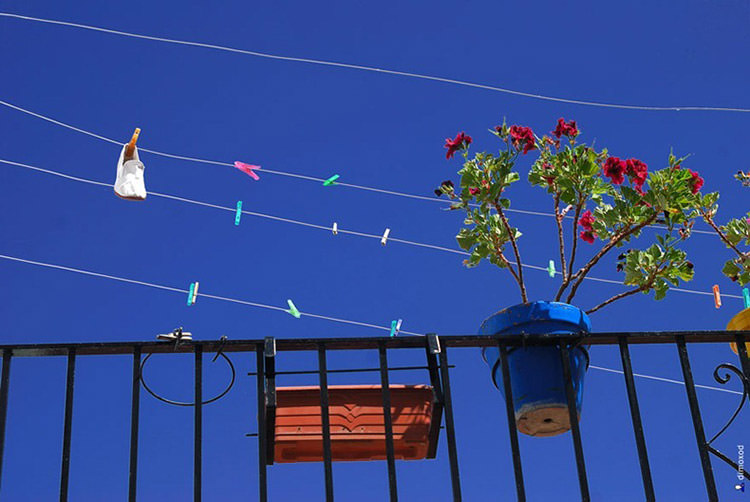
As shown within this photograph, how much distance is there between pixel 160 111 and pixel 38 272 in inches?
160

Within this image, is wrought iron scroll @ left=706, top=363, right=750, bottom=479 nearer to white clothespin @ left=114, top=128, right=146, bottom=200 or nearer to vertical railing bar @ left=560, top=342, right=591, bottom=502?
vertical railing bar @ left=560, top=342, right=591, bottom=502

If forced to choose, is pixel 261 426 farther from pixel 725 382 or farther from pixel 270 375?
pixel 725 382

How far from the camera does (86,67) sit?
13.1m

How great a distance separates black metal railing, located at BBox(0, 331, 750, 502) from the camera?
99.2 inches

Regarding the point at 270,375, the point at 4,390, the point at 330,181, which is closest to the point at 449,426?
the point at 270,375

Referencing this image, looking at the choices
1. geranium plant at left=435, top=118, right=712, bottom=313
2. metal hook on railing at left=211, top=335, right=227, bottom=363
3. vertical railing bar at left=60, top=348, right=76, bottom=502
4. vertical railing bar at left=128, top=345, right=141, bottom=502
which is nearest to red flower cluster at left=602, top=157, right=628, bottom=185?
geranium plant at left=435, top=118, right=712, bottom=313

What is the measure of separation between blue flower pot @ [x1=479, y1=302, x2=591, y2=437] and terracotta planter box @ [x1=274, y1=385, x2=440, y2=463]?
291 millimetres

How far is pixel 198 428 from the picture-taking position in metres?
2.52

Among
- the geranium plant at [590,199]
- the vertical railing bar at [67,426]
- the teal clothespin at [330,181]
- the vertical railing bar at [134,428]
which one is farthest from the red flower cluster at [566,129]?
the teal clothespin at [330,181]

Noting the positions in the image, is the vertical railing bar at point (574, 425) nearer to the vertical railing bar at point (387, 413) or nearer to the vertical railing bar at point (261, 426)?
the vertical railing bar at point (387, 413)

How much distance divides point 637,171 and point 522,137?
390 mm

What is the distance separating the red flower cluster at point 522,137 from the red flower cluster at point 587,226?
0.32 metres

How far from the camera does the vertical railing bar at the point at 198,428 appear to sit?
8.11 feet

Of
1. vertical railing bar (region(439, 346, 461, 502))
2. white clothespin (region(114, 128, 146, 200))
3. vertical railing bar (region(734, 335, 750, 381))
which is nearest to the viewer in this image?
vertical railing bar (region(439, 346, 461, 502))
